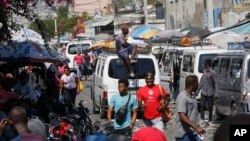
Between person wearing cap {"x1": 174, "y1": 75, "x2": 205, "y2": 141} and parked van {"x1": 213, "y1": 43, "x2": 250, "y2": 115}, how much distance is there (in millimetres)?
5900

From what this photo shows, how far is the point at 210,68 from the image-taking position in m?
17.9

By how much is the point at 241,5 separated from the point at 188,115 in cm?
2572

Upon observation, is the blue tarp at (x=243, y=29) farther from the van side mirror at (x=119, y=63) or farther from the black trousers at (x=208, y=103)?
the black trousers at (x=208, y=103)

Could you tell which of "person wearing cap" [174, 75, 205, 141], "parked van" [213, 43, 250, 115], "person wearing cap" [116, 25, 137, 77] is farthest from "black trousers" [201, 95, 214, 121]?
"person wearing cap" [174, 75, 205, 141]

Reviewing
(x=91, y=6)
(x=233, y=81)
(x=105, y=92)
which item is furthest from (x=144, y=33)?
(x=91, y=6)

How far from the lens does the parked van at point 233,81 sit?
15.4 meters

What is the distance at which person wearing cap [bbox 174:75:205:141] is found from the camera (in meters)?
9.16

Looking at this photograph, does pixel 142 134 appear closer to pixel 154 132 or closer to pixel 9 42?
pixel 154 132

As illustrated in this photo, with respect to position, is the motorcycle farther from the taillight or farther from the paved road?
the taillight

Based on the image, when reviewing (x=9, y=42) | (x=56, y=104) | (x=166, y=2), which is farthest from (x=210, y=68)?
(x=166, y=2)

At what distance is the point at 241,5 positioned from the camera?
34.3 metres

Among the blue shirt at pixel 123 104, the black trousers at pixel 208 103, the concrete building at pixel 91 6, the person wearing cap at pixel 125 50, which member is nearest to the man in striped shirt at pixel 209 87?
the black trousers at pixel 208 103

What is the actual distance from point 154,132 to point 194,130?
16.5ft

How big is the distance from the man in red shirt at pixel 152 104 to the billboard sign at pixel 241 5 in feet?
74.1
